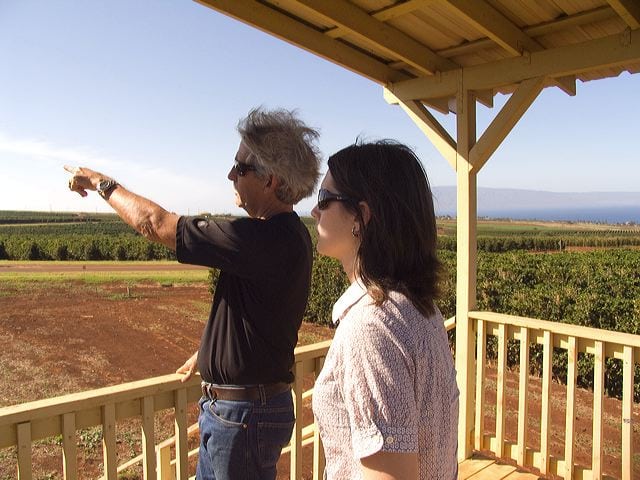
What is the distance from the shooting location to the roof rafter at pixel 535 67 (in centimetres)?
220

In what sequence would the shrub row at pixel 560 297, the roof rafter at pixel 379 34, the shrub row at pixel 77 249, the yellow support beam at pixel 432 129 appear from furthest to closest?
the shrub row at pixel 77 249 < the shrub row at pixel 560 297 < the yellow support beam at pixel 432 129 < the roof rafter at pixel 379 34

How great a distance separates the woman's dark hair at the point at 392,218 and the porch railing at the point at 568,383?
6.01 feet

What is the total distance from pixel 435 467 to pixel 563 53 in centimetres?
226

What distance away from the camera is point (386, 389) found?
70 cm

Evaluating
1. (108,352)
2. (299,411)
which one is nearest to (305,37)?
(299,411)

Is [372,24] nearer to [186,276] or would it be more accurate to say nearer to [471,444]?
[471,444]

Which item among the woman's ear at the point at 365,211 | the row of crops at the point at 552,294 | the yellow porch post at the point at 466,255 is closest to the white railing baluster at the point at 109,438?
the row of crops at the point at 552,294

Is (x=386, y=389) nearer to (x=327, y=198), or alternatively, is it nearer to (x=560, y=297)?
(x=327, y=198)

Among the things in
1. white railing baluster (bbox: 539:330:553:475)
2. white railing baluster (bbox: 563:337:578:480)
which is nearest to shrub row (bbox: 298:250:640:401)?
white railing baluster (bbox: 539:330:553:475)

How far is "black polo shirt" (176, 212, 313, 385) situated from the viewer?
1135 millimetres

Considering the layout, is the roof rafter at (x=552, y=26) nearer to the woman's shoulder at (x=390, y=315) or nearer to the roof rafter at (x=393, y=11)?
the roof rafter at (x=393, y=11)

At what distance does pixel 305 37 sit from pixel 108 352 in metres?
11.5

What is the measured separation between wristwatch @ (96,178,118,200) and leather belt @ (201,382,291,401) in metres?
0.56

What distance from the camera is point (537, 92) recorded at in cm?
251
